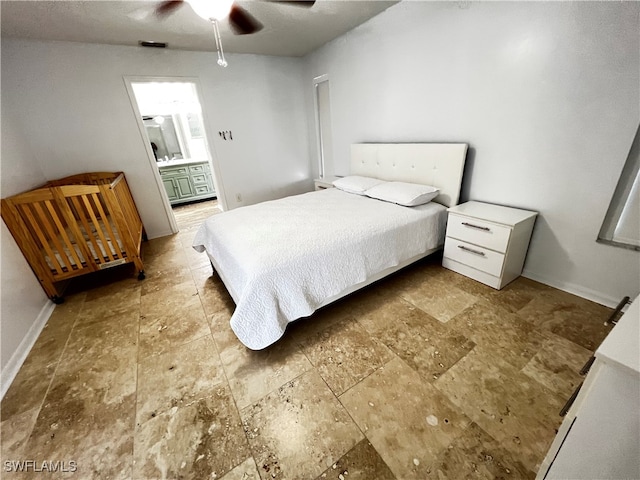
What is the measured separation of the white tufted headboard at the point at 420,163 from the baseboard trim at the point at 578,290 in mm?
884

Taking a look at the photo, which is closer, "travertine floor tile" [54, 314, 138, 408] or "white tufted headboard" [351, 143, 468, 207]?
"travertine floor tile" [54, 314, 138, 408]

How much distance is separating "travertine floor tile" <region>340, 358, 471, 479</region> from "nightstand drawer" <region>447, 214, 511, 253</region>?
1.19 metres

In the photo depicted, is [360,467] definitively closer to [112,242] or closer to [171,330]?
[171,330]

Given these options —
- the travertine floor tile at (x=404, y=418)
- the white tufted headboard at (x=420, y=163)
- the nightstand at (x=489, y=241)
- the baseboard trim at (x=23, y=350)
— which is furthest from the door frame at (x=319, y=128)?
the baseboard trim at (x=23, y=350)

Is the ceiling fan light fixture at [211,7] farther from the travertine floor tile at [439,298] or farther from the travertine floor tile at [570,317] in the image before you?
the travertine floor tile at [570,317]

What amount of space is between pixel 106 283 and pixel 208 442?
2112mm

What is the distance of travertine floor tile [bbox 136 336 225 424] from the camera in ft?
4.30

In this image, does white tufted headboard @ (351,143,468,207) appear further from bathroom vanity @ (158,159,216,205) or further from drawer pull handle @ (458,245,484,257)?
bathroom vanity @ (158,159,216,205)

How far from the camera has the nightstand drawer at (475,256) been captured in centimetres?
194

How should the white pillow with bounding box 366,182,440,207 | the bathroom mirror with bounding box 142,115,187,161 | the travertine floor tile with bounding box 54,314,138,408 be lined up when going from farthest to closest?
the bathroom mirror with bounding box 142,115,187,161, the white pillow with bounding box 366,182,440,207, the travertine floor tile with bounding box 54,314,138,408

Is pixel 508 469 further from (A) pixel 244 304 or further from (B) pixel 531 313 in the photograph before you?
(A) pixel 244 304

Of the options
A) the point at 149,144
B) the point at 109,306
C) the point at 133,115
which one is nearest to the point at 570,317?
the point at 109,306

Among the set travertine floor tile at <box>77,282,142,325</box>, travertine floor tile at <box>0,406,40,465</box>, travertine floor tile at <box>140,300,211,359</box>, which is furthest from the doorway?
travertine floor tile at <box>0,406,40,465</box>

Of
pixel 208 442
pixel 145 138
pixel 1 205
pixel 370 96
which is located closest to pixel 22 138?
pixel 145 138
